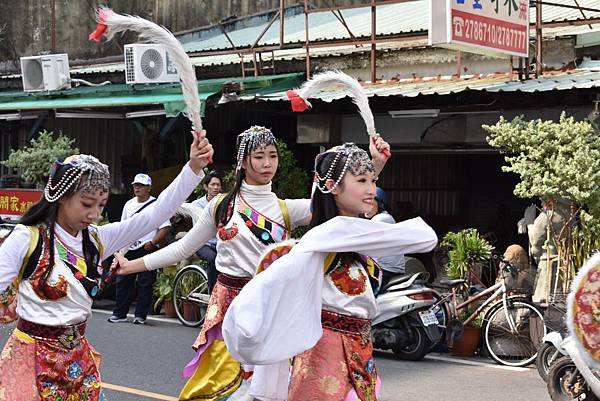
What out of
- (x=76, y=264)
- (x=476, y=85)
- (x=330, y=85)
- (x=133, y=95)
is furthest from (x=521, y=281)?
(x=133, y=95)

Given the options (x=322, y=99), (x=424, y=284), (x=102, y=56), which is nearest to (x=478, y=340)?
(x=424, y=284)

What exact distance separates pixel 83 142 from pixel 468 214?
7.21 metres

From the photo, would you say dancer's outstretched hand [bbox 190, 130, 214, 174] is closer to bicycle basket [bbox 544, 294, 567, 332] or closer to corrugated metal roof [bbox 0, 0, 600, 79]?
bicycle basket [bbox 544, 294, 567, 332]

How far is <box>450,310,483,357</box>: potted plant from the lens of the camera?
1110cm

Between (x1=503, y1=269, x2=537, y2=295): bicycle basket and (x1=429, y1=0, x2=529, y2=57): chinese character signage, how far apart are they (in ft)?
8.15

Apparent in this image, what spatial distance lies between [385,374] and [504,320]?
147 cm

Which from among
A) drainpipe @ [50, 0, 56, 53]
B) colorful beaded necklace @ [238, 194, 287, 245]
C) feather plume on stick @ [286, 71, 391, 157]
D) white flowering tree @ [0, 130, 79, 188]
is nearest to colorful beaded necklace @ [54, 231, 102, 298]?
feather plume on stick @ [286, 71, 391, 157]

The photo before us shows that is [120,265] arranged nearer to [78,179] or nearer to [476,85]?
[78,179]

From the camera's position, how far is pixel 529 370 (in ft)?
33.8

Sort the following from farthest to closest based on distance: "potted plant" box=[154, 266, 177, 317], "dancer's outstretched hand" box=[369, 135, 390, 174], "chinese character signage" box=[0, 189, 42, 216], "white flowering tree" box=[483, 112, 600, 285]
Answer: "chinese character signage" box=[0, 189, 42, 216] < "potted plant" box=[154, 266, 177, 317] < "white flowering tree" box=[483, 112, 600, 285] < "dancer's outstretched hand" box=[369, 135, 390, 174]

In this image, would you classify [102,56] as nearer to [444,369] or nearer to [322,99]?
[322,99]

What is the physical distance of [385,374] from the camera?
9945 millimetres

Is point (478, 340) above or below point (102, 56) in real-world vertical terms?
below

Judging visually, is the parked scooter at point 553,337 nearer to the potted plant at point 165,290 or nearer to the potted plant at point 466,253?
the potted plant at point 466,253
